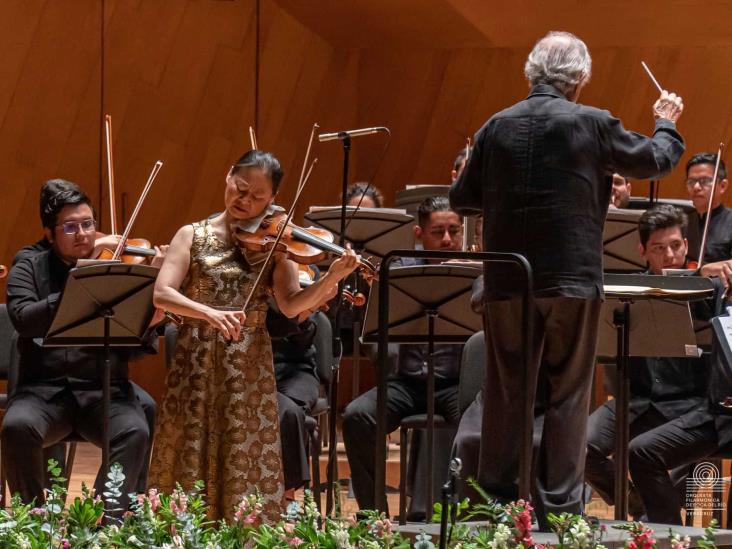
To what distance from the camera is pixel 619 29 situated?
803 cm

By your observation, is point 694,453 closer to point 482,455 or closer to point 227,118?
point 482,455

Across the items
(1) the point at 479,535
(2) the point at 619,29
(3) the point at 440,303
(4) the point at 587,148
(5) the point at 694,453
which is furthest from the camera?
(2) the point at 619,29

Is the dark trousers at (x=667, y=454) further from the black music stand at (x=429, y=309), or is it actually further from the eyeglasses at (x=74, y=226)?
the eyeglasses at (x=74, y=226)

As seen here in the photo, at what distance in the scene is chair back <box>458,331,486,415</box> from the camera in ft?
15.9

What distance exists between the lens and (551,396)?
3484 millimetres

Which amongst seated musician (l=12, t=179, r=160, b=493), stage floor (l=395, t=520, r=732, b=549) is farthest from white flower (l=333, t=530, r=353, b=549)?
seated musician (l=12, t=179, r=160, b=493)

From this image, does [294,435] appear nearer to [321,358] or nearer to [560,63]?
[321,358]

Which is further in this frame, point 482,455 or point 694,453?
point 694,453

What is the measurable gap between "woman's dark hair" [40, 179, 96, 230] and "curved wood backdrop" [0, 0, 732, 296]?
2341 millimetres

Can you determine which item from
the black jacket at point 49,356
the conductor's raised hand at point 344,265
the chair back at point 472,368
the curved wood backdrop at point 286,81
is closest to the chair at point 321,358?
the chair back at point 472,368

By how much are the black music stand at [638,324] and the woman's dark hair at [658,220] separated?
637 millimetres

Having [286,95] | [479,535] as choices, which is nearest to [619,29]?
[286,95]

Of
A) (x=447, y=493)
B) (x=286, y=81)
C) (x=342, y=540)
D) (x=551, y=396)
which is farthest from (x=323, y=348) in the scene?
(x=286, y=81)

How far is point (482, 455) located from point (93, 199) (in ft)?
14.3
